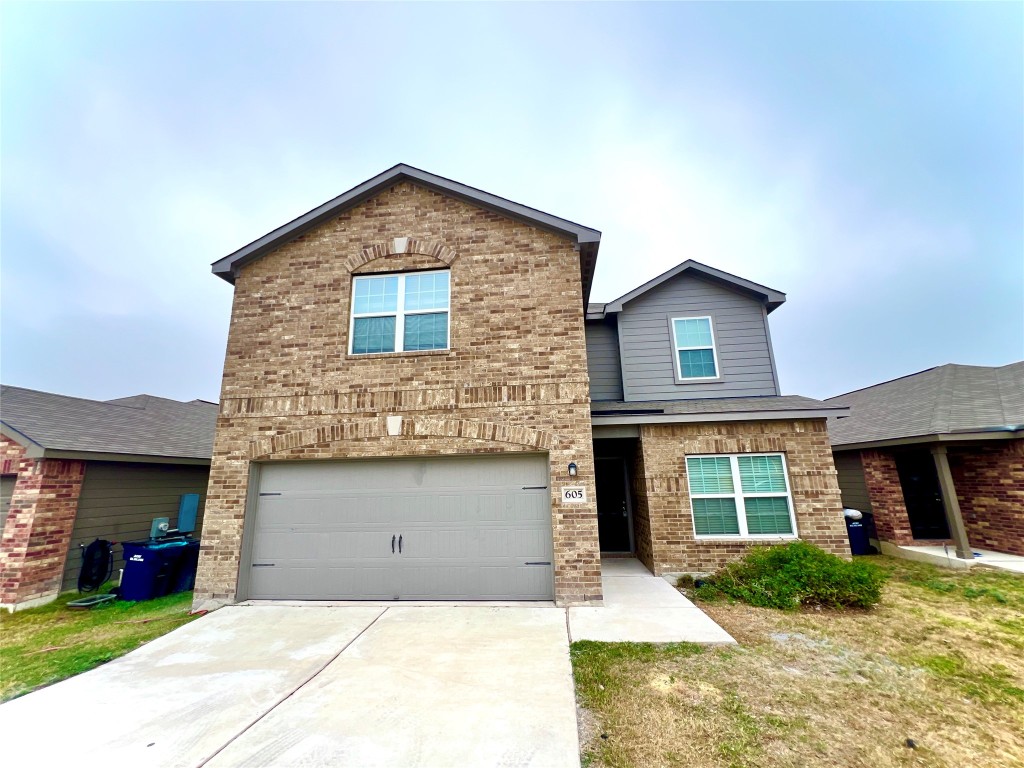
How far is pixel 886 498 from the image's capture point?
10.8 m

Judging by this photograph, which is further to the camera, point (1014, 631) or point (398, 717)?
point (1014, 631)

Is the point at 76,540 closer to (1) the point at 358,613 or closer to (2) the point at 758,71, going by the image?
(1) the point at 358,613

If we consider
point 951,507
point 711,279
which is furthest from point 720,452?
point 951,507

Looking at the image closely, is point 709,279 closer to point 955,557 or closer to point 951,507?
point 951,507

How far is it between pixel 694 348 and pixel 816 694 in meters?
7.77

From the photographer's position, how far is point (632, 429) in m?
8.92

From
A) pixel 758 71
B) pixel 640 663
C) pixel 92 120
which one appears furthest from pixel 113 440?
pixel 758 71

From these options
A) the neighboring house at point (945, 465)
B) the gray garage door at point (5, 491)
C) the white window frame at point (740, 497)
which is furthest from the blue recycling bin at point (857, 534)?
the gray garage door at point (5, 491)

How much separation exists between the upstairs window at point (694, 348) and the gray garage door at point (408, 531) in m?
5.33

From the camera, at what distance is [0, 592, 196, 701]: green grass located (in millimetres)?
4743

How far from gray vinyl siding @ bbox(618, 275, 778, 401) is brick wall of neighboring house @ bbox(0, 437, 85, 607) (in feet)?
39.8

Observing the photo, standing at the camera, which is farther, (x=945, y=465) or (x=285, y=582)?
(x=945, y=465)

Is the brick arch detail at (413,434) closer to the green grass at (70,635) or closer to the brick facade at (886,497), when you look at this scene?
the green grass at (70,635)

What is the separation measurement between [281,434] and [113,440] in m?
5.10
